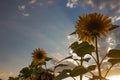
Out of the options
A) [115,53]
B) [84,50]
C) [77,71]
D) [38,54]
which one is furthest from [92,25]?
[38,54]

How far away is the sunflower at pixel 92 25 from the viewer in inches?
119

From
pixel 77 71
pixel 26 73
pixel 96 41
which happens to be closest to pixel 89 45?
pixel 96 41

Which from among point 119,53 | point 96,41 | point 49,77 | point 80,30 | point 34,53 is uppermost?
point 34,53

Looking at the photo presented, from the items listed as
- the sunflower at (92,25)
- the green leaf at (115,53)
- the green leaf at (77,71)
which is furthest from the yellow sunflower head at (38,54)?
the green leaf at (77,71)

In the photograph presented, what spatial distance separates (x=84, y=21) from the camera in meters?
3.05

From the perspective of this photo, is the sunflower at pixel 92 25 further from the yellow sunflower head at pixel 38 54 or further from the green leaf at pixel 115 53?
the yellow sunflower head at pixel 38 54

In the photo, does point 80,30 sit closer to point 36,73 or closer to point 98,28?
point 98,28

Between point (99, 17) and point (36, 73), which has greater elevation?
point (36, 73)

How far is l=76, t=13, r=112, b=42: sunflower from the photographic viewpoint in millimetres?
3031

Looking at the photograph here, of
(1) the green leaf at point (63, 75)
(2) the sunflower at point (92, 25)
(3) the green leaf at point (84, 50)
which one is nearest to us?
(1) the green leaf at point (63, 75)

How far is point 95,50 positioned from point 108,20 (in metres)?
0.46

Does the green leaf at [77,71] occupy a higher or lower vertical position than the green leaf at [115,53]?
lower

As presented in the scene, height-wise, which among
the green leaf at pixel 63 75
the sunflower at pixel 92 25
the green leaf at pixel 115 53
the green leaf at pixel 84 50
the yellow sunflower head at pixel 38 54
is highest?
the yellow sunflower head at pixel 38 54

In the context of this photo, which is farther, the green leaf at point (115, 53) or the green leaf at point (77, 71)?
the green leaf at point (115, 53)
